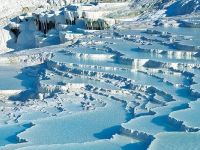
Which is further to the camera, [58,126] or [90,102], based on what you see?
[90,102]

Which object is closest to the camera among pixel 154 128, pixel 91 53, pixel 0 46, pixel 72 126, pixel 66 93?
pixel 154 128

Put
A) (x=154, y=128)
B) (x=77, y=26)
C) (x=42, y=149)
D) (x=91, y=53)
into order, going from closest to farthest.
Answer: (x=42, y=149)
(x=154, y=128)
(x=91, y=53)
(x=77, y=26)

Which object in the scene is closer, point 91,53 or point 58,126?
point 58,126

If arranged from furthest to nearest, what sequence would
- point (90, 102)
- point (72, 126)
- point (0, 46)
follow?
point (0, 46) < point (90, 102) < point (72, 126)

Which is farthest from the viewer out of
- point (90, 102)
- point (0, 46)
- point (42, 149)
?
point (0, 46)

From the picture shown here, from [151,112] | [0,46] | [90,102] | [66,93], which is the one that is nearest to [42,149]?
[151,112]

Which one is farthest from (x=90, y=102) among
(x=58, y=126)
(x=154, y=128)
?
(x=154, y=128)

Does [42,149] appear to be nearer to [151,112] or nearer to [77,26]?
[151,112]

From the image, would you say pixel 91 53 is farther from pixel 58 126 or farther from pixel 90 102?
pixel 58 126
